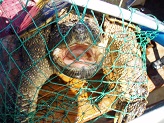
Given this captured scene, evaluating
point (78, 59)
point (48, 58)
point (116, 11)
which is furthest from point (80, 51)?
point (116, 11)

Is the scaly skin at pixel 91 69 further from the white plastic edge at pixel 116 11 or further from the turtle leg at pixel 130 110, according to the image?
the white plastic edge at pixel 116 11

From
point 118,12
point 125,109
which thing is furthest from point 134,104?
point 118,12

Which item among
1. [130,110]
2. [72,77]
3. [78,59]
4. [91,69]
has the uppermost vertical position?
[78,59]

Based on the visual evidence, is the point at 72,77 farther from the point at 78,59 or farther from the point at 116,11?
the point at 116,11

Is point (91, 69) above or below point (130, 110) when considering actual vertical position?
above

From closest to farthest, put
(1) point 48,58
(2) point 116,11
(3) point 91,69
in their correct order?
(2) point 116,11 < (3) point 91,69 < (1) point 48,58

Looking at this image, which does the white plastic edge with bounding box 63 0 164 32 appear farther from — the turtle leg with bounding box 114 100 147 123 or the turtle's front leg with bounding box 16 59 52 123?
the turtle's front leg with bounding box 16 59 52 123

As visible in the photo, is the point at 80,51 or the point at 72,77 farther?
the point at 72,77

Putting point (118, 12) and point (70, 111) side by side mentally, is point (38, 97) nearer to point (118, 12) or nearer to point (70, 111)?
point (70, 111)

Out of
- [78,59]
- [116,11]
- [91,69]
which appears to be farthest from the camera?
[91,69]
